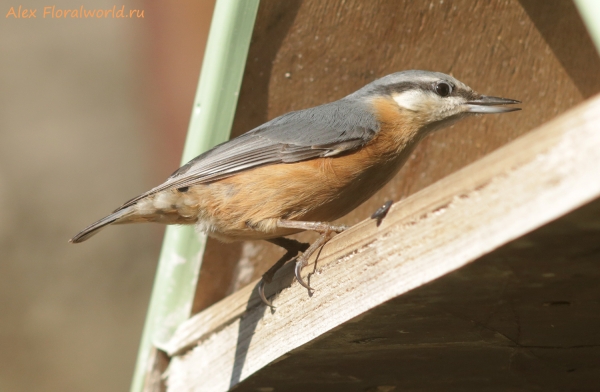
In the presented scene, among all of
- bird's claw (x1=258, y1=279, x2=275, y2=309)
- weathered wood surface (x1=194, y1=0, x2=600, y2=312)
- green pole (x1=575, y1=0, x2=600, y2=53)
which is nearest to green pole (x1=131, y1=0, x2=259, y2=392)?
weathered wood surface (x1=194, y1=0, x2=600, y2=312)

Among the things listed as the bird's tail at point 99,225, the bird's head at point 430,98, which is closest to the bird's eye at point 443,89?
the bird's head at point 430,98

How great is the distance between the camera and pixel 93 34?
22.4 ft

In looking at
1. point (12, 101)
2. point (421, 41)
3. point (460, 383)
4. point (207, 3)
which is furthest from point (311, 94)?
point (12, 101)

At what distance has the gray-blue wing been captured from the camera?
2254 mm

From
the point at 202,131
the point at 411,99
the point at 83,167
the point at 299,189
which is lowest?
the point at 83,167

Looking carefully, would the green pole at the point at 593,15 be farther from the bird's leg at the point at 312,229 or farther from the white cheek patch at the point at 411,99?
the white cheek patch at the point at 411,99

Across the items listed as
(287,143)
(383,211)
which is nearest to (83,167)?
(287,143)

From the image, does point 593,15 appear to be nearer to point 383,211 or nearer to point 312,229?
point 383,211

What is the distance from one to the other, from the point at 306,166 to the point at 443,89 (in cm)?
61

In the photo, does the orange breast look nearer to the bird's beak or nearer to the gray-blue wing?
the gray-blue wing

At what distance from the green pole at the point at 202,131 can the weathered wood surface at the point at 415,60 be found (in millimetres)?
45

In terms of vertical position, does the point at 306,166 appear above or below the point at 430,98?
below

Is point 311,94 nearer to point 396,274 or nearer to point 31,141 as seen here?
point 396,274

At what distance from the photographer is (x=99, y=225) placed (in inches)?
93.0
